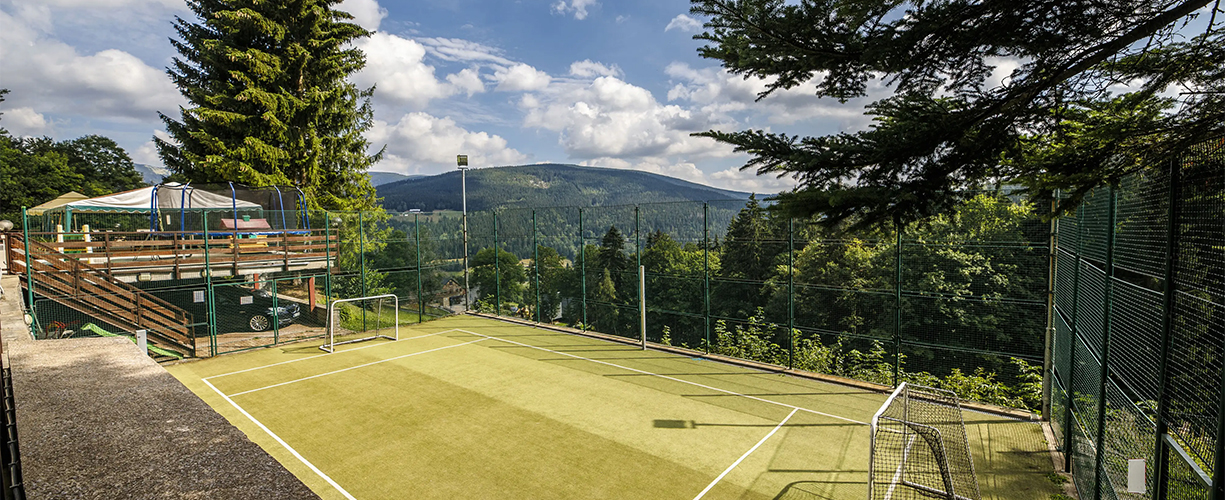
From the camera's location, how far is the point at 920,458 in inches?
259

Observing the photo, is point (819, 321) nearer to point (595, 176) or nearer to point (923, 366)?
point (923, 366)

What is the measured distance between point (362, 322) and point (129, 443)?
14493 mm

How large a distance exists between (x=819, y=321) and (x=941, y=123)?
11.1 m

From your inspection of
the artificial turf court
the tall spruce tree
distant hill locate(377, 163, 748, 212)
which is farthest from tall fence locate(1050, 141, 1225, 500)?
distant hill locate(377, 163, 748, 212)

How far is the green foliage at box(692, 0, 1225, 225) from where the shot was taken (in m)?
3.70

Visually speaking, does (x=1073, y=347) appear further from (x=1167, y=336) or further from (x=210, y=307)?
(x=210, y=307)

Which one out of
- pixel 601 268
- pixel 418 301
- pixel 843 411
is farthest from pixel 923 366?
pixel 418 301

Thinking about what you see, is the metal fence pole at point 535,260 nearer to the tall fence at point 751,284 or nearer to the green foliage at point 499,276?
the tall fence at point 751,284

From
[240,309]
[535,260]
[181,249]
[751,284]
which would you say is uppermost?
[181,249]

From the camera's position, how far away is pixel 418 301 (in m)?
16.1

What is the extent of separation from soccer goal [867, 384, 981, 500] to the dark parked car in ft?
40.1

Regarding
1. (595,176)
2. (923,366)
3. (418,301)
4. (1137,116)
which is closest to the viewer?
(1137,116)

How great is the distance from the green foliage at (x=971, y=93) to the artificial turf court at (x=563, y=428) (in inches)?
134

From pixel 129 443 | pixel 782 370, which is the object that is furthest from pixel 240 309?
pixel 129 443
